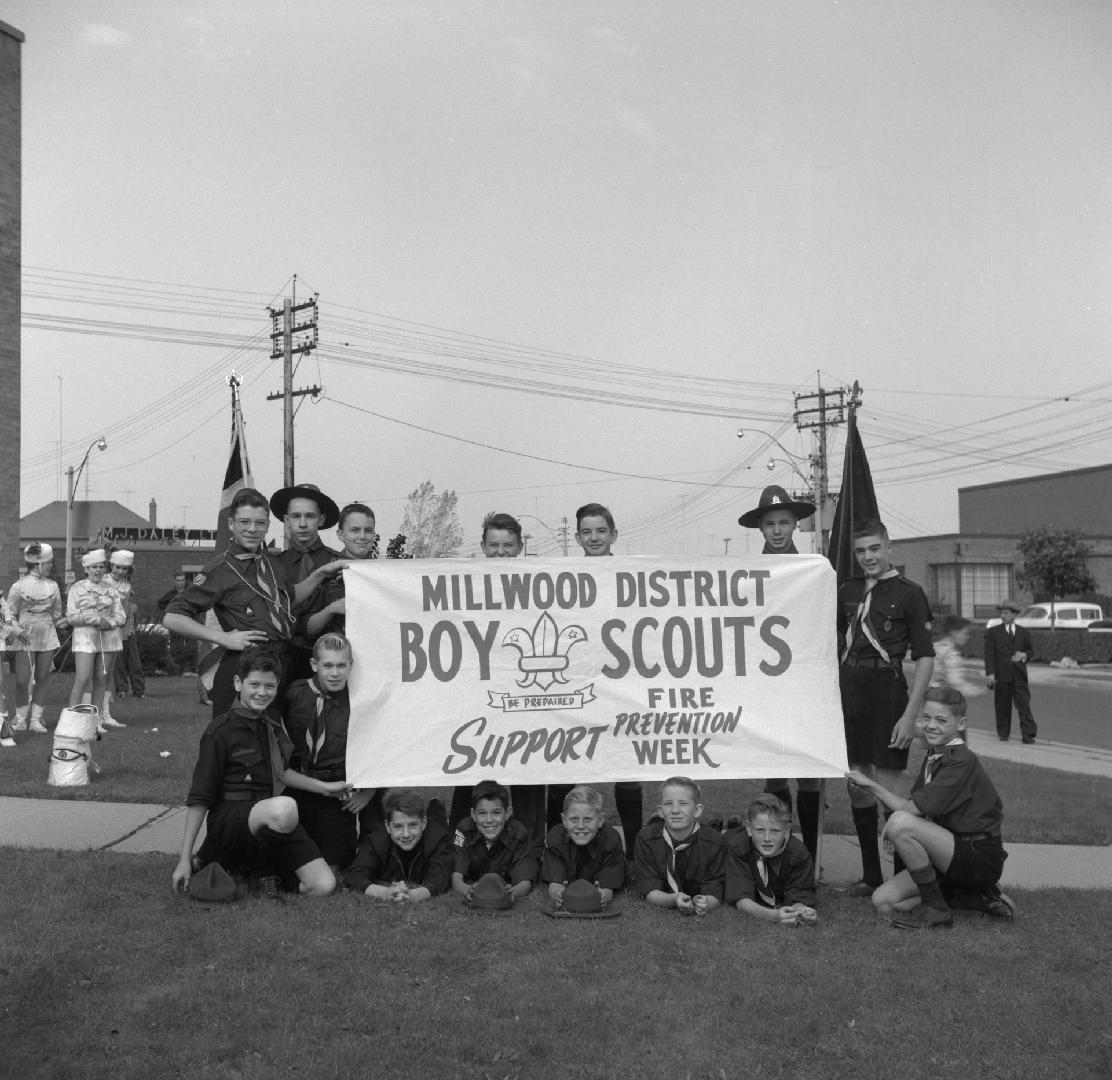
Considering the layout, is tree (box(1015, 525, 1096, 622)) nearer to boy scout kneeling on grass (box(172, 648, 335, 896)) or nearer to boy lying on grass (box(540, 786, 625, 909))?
boy lying on grass (box(540, 786, 625, 909))

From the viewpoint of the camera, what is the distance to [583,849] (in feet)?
17.4

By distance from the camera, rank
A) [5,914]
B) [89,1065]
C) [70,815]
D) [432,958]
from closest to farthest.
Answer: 1. [89,1065]
2. [432,958]
3. [5,914]
4. [70,815]

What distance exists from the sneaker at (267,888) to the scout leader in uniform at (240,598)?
0.84 metres

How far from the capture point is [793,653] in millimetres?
5680

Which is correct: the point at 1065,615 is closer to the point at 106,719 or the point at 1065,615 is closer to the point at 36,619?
the point at 106,719

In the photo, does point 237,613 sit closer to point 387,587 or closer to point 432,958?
point 387,587

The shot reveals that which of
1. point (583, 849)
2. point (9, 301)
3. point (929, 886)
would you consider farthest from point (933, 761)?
point (9, 301)

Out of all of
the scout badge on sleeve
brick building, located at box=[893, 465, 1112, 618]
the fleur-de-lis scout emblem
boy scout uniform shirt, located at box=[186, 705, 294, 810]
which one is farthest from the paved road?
brick building, located at box=[893, 465, 1112, 618]

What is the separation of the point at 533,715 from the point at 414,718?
593 millimetres

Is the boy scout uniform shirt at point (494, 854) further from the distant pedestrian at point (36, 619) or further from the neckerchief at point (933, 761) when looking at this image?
the distant pedestrian at point (36, 619)

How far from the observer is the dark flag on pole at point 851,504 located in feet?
22.4

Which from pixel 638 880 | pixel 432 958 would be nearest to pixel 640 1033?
pixel 432 958

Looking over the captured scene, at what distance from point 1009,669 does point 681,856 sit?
10859 mm

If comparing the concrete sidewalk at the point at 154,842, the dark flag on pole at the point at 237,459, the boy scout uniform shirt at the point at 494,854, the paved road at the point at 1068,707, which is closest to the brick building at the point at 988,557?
the paved road at the point at 1068,707
